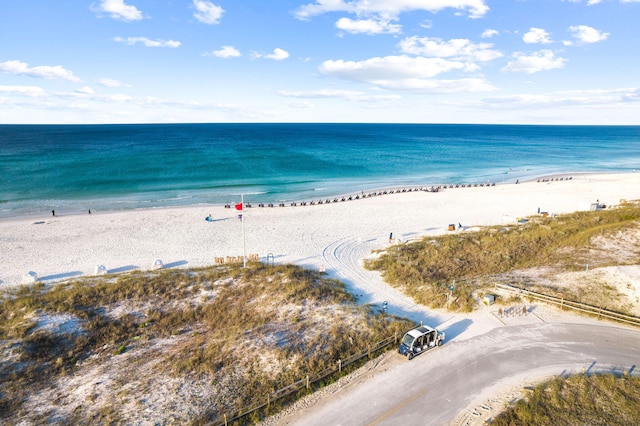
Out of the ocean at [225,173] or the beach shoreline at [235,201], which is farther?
the ocean at [225,173]

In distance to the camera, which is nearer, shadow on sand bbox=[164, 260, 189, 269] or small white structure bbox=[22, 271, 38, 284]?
small white structure bbox=[22, 271, 38, 284]

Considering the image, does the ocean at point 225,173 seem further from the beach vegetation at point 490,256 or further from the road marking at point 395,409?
the road marking at point 395,409

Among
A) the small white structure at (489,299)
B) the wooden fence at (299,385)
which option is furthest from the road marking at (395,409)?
the small white structure at (489,299)

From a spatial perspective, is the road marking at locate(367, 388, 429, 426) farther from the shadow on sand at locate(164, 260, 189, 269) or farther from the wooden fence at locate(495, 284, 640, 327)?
the shadow on sand at locate(164, 260, 189, 269)

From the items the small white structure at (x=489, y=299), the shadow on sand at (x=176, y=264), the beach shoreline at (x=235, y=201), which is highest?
the beach shoreline at (x=235, y=201)

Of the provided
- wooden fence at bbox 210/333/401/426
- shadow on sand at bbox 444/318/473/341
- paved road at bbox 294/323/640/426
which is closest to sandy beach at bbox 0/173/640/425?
shadow on sand at bbox 444/318/473/341

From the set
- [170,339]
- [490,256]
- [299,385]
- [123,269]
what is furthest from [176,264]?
[490,256]
